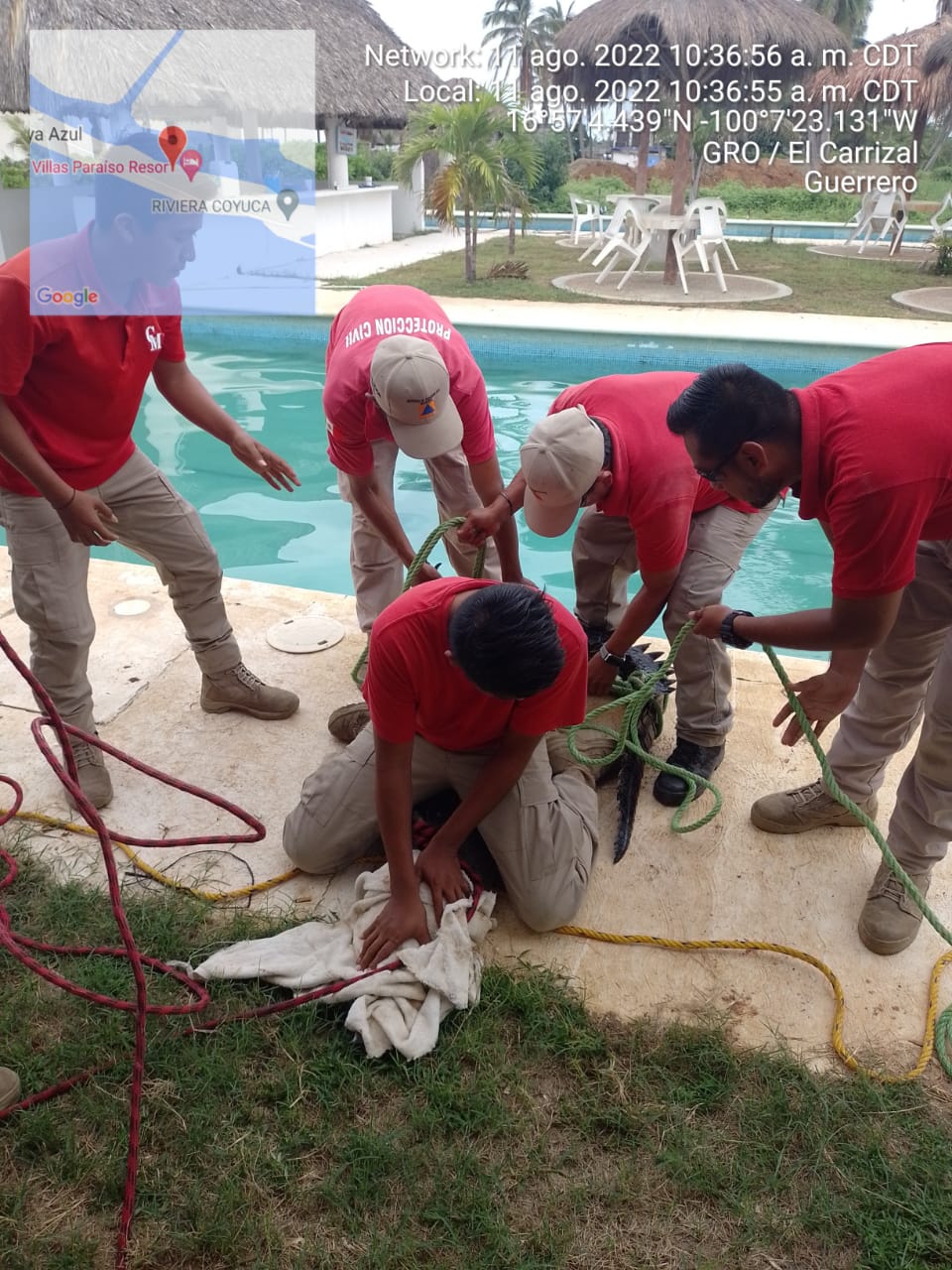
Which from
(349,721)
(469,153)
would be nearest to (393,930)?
(349,721)

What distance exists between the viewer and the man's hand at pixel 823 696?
228 cm

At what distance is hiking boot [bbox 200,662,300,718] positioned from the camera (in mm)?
3234

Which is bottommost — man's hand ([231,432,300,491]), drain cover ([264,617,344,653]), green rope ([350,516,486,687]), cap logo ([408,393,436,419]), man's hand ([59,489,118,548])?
drain cover ([264,617,344,653])

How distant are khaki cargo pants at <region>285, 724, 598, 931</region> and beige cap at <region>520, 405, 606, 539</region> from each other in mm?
701

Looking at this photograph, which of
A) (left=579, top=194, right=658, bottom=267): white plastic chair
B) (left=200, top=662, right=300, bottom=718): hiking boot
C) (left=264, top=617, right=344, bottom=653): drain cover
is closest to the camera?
(left=200, top=662, right=300, bottom=718): hiking boot

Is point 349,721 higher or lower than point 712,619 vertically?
lower

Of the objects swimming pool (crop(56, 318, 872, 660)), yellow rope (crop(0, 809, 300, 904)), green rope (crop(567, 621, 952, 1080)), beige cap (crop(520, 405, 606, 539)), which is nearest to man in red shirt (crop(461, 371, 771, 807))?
beige cap (crop(520, 405, 606, 539))

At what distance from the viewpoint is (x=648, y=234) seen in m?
12.4

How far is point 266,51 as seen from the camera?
15.5 m

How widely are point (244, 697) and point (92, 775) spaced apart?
0.60 meters

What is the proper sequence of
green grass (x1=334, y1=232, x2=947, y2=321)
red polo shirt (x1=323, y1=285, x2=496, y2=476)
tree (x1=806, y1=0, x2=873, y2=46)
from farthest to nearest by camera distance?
tree (x1=806, y1=0, x2=873, y2=46)
green grass (x1=334, y1=232, x2=947, y2=321)
red polo shirt (x1=323, y1=285, x2=496, y2=476)

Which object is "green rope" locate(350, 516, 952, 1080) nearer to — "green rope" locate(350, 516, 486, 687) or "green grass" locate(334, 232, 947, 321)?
"green rope" locate(350, 516, 486, 687)

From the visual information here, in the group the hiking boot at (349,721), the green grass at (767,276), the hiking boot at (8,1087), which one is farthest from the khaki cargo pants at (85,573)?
the green grass at (767,276)

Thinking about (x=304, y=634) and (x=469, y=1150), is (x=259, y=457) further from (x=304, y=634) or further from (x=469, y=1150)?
(x=469, y=1150)
